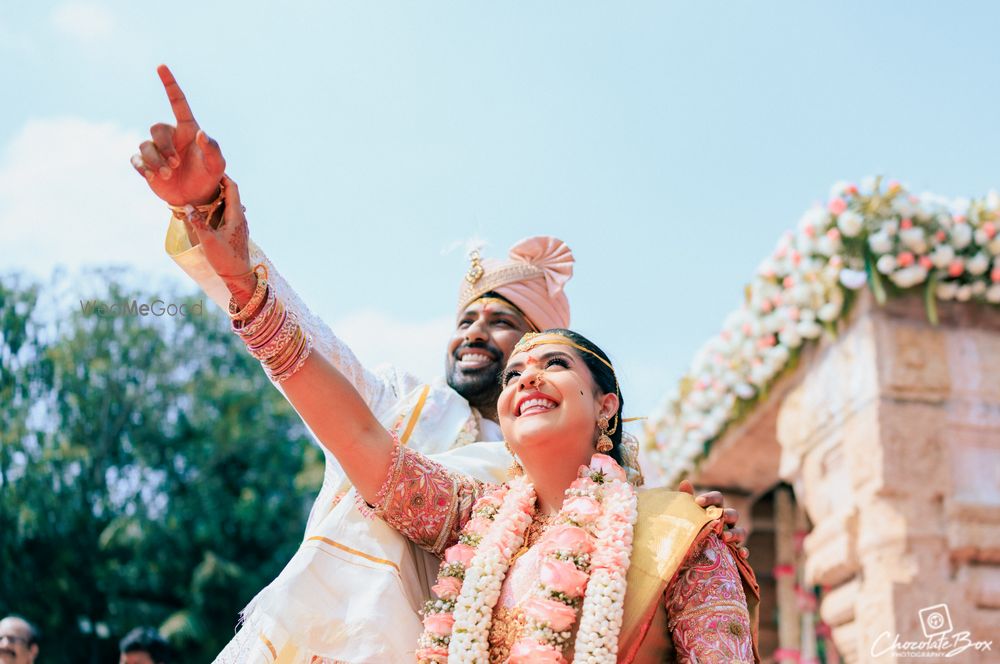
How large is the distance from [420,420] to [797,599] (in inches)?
237

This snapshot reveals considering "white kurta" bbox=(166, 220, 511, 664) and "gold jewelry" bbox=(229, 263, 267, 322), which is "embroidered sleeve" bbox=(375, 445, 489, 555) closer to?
"white kurta" bbox=(166, 220, 511, 664)

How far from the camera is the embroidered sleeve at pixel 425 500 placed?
114 inches

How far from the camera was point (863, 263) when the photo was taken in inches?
239

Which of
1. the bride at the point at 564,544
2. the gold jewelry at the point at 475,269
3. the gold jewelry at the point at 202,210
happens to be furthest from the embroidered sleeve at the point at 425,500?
the gold jewelry at the point at 475,269

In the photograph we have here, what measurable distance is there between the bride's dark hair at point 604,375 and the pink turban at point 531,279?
2.37 feet

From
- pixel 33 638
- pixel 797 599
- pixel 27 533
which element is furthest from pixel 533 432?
pixel 27 533

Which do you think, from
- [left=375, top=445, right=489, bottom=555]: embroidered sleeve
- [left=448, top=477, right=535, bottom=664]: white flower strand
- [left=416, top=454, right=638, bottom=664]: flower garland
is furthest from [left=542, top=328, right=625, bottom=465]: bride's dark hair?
[left=375, top=445, right=489, bottom=555]: embroidered sleeve

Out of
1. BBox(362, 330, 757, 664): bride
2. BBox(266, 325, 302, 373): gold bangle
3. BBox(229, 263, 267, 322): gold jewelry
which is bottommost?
BBox(362, 330, 757, 664): bride

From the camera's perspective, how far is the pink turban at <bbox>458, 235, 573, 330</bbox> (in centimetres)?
380

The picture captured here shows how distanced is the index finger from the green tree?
15812 mm

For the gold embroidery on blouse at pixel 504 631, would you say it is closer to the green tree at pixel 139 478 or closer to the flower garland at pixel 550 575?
the flower garland at pixel 550 575

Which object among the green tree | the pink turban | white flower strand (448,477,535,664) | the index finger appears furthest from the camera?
the green tree

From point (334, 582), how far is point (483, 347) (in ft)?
3.54

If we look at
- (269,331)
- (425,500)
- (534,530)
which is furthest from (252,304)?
(534,530)
